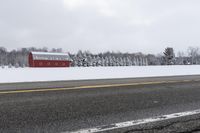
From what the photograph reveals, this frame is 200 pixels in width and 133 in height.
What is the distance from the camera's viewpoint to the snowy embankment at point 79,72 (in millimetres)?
16906

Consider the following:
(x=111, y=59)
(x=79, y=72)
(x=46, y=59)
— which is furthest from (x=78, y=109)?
(x=111, y=59)

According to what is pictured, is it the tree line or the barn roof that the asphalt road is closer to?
the barn roof

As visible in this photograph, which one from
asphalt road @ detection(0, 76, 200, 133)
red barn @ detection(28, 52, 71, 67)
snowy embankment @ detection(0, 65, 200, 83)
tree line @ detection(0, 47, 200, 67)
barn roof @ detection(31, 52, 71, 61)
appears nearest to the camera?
asphalt road @ detection(0, 76, 200, 133)

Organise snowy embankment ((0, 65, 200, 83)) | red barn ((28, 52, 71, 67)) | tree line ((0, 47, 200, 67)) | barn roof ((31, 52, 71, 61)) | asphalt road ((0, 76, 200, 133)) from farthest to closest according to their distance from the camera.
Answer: tree line ((0, 47, 200, 67)) → barn roof ((31, 52, 71, 61)) → red barn ((28, 52, 71, 67)) → snowy embankment ((0, 65, 200, 83)) → asphalt road ((0, 76, 200, 133))

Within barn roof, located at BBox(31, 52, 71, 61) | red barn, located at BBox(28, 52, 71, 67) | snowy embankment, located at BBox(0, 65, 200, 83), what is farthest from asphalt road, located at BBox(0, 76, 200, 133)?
barn roof, located at BBox(31, 52, 71, 61)

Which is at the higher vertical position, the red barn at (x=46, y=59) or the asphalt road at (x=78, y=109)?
the red barn at (x=46, y=59)

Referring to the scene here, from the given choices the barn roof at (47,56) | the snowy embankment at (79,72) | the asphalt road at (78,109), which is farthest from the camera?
the barn roof at (47,56)

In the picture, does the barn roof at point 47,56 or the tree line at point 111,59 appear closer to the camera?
the barn roof at point 47,56

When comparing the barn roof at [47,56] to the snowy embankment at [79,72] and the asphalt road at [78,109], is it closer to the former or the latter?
the snowy embankment at [79,72]

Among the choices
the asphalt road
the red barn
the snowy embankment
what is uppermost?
the red barn

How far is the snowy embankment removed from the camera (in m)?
16.9

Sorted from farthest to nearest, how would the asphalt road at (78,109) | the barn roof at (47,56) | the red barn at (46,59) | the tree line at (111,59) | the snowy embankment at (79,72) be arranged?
the tree line at (111,59)
the barn roof at (47,56)
the red barn at (46,59)
the snowy embankment at (79,72)
the asphalt road at (78,109)

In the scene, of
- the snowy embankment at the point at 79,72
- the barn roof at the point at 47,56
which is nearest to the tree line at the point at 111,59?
the barn roof at the point at 47,56

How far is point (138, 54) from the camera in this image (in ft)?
565
